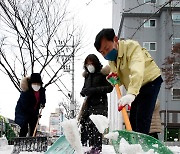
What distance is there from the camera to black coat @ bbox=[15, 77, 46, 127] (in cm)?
618

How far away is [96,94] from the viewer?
4.73 m

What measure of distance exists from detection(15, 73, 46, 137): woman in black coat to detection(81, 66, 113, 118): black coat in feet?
5.32

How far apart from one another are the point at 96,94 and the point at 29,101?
185 cm

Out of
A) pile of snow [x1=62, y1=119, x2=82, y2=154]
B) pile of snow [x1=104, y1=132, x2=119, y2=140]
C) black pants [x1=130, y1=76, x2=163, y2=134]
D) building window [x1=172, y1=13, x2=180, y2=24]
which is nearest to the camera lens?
pile of snow [x1=62, y1=119, x2=82, y2=154]

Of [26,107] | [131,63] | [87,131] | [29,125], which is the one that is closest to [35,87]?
[26,107]

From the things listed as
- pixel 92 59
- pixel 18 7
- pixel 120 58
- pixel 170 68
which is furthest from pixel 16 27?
pixel 170 68

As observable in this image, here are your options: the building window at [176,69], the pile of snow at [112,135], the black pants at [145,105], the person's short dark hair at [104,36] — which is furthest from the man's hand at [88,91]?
the building window at [176,69]

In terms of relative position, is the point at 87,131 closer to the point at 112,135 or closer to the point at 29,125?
the point at 29,125

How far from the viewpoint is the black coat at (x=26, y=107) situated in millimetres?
6184

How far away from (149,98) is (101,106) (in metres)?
1.54

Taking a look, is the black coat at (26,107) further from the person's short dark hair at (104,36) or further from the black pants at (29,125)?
the person's short dark hair at (104,36)

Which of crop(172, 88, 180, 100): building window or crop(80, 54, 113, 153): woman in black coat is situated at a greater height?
crop(172, 88, 180, 100): building window

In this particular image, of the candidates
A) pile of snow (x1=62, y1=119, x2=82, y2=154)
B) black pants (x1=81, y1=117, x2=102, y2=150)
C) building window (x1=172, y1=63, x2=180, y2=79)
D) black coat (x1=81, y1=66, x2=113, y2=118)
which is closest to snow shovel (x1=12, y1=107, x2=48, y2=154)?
black pants (x1=81, y1=117, x2=102, y2=150)

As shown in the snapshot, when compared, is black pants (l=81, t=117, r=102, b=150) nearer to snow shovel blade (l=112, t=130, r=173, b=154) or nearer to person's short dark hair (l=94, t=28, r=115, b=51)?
person's short dark hair (l=94, t=28, r=115, b=51)
